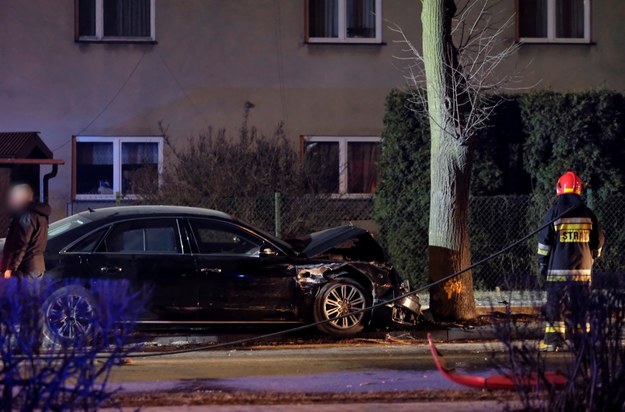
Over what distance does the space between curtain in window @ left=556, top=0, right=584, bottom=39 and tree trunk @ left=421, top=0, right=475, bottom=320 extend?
7654 millimetres

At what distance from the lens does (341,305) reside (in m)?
11.0

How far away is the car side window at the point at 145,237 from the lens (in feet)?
35.1

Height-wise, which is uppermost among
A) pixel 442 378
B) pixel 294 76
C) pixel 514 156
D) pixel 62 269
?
pixel 294 76

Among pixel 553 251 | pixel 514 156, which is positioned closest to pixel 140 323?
pixel 553 251

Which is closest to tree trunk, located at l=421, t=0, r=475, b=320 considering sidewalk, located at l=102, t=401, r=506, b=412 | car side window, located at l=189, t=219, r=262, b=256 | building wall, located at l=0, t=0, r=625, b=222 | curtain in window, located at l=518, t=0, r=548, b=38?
car side window, located at l=189, t=219, r=262, b=256

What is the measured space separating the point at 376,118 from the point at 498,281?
189 inches

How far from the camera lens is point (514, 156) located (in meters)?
15.9

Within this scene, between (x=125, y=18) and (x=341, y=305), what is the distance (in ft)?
31.0

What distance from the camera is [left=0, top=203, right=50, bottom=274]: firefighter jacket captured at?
991 cm

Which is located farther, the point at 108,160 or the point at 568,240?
the point at 108,160

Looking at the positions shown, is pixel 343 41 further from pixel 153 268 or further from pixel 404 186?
pixel 153 268

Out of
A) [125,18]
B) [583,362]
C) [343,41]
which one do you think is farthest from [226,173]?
[583,362]

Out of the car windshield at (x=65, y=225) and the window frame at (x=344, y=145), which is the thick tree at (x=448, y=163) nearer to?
the car windshield at (x=65, y=225)

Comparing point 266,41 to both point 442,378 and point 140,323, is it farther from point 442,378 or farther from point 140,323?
point 442,378
